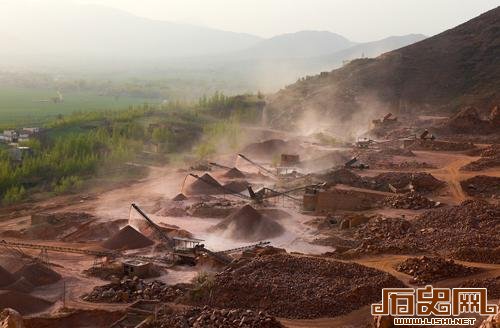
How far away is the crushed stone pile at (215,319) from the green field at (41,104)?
58591mm

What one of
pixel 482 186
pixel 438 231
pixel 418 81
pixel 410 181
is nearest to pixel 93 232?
pixel 438 231

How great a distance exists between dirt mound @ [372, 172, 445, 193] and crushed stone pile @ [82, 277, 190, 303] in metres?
17.0

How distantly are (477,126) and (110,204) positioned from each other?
30481 millimetres

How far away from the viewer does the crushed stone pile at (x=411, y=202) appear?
29.7 m

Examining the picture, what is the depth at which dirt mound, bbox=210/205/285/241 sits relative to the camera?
28.5 metres

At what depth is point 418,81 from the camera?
6519 cm

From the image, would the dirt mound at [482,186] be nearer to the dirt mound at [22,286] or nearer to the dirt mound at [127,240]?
the dirt mound at [127,240]

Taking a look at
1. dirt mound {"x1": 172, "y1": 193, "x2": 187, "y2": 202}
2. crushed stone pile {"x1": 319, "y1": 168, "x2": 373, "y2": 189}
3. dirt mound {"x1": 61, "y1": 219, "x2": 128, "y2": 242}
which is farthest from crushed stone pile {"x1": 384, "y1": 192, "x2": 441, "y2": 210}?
dirt mound {"x1": 61, "y1": 219, "x2": 128, "y2": 242}

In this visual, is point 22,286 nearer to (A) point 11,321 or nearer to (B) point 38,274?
(B) point 38,274

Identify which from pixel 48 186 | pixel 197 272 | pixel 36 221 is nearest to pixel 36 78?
pixel 48 186

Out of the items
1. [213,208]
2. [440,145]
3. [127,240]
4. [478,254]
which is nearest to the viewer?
[478,254]

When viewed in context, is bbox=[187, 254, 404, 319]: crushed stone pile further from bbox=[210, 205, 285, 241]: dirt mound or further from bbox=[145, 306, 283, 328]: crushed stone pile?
bbox=[210, 205, 285, 241]: dirt mound

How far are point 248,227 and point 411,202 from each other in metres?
8.33

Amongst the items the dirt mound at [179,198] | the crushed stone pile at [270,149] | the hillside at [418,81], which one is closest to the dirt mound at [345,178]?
the dirt mound at [179,198]
